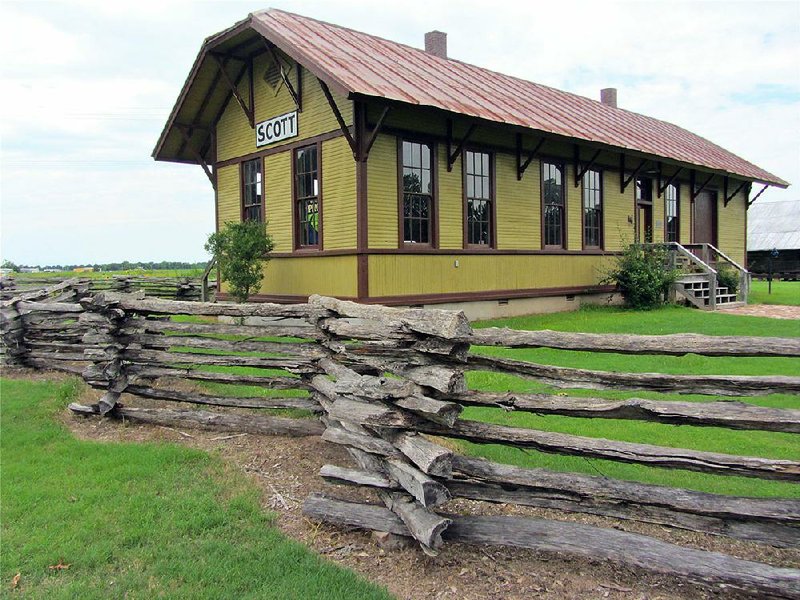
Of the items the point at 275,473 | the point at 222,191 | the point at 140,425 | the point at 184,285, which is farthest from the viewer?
the point at 184,285

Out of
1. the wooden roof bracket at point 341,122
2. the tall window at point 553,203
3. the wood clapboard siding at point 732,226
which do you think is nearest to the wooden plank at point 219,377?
the wooden roof bracket at point 341,122

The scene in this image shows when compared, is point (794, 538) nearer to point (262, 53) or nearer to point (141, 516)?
point (141, 516)

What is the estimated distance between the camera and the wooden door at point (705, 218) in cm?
2312

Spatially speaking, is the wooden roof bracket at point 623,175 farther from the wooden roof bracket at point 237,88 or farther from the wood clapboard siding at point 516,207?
the wooden roof bracket at point 237,88

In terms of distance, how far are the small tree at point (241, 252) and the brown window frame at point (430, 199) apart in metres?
3.46

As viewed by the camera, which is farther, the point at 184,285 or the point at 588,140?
the point at 184,285

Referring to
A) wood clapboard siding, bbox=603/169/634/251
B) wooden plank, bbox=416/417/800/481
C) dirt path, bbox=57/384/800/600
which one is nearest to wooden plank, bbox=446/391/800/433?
wooden plank, bbox=416/417/800/481

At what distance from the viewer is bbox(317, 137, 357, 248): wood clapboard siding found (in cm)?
1302

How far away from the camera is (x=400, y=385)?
4.43 m

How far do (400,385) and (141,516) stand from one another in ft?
7.23

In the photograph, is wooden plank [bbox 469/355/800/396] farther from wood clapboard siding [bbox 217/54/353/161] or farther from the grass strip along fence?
wood clapboard siding [bbox 217/54/353/161]

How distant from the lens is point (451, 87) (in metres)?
14.8

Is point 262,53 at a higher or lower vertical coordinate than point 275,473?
higher

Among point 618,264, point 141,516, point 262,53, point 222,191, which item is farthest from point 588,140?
A: point 141,516
